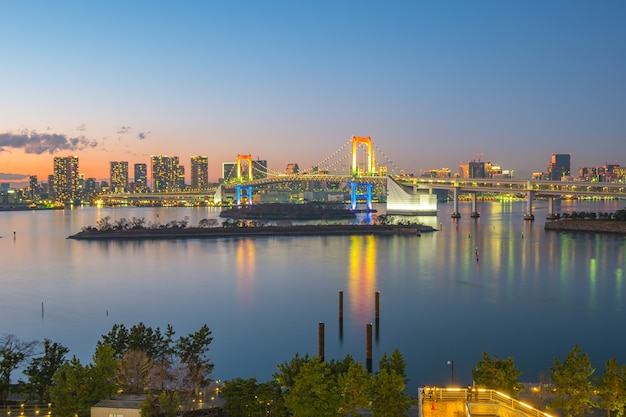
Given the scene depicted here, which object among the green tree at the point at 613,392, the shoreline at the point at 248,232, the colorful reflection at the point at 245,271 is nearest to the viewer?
the green tree at the point at 613,392

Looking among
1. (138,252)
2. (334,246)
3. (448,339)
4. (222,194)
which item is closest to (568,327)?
(448,339)

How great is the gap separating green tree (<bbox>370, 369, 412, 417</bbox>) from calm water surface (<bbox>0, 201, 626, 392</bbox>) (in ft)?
5.31

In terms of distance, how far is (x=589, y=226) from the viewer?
73.9 feet

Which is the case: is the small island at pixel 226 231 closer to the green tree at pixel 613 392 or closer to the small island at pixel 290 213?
the small island at pixel 290 213

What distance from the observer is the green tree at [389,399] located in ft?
14.0

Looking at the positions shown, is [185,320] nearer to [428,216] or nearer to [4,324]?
[4,324]

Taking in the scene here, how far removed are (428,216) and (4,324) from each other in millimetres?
25217

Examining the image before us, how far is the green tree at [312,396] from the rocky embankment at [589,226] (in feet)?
65.6

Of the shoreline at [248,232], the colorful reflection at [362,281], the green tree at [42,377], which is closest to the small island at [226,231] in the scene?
the shoreline at [248,232]

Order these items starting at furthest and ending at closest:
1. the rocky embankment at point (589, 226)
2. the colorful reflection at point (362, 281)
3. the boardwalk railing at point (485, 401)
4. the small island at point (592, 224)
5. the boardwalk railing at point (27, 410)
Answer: the small island at point (592, 224) → the rocky embankment at point (589, 226) → the colorful reflection at point (362, 281) → the boardwalk railing at point (27, 410) → the boardwalk railing at point (485, 401)

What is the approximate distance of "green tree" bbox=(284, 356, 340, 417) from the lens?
4.27 meters

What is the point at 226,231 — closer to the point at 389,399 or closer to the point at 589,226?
the point at 589,226

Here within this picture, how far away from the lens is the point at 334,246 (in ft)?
61.4

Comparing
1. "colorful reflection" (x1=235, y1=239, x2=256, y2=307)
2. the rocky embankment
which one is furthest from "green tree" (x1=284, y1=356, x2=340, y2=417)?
the rocky embankment
